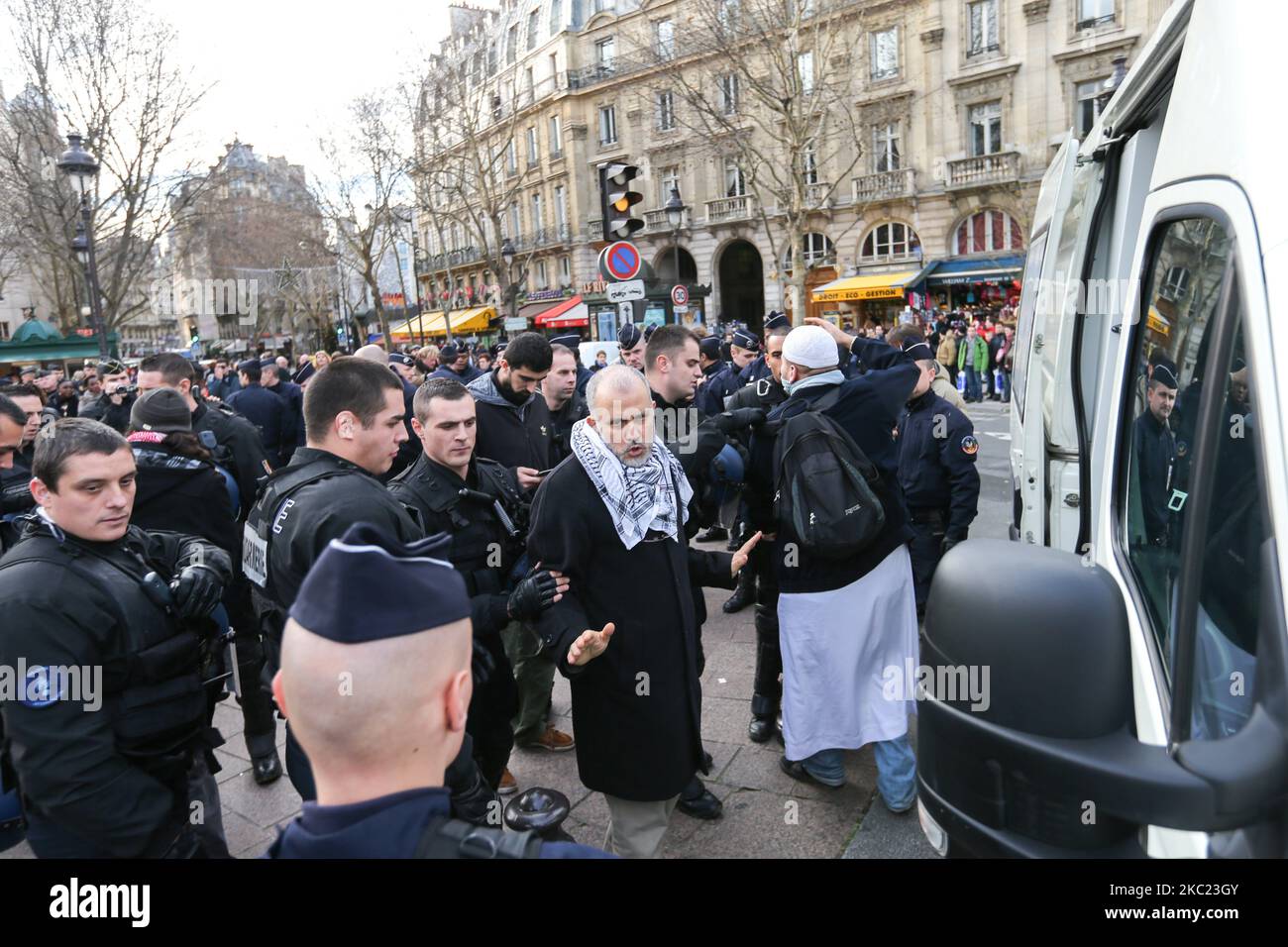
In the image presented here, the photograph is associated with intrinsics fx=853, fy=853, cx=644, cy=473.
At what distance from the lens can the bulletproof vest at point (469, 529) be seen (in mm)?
3330

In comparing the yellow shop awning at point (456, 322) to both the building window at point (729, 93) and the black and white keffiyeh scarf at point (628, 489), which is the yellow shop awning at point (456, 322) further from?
the black and white keffiyeh scarf at point (628, 489)

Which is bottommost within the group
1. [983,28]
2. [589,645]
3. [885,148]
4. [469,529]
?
[589,645]

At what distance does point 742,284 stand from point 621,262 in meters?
31.9

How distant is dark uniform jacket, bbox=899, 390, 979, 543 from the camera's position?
5.14 m

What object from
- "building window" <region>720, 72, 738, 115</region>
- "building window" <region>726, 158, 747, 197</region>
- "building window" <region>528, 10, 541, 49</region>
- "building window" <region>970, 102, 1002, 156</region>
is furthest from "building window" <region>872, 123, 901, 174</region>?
"building window" <region>528, 10, 541, 49</region>

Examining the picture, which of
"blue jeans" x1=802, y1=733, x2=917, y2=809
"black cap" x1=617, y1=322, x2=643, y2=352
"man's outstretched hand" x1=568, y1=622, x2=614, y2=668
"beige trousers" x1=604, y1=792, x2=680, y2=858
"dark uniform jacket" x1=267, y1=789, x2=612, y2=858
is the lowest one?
"blue jeans" x1=802, y1=733, x2=917, y2=809

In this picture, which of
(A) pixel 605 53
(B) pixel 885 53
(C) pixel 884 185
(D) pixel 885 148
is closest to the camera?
(B) pixel 885 53

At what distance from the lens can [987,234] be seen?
29.3 metres

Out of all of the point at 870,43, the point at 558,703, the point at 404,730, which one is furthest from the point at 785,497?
the point at 870,43

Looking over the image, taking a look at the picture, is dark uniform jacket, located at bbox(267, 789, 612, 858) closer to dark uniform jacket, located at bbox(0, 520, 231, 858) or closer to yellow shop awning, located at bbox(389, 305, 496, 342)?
dark uniform jacket, located at bbox(0, 520, 231, 858)

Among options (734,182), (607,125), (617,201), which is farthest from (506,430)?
(607,125)

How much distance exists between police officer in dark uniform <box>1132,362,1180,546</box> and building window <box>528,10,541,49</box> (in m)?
48.6

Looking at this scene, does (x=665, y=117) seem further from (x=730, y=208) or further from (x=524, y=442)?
(x=524, y=442)
